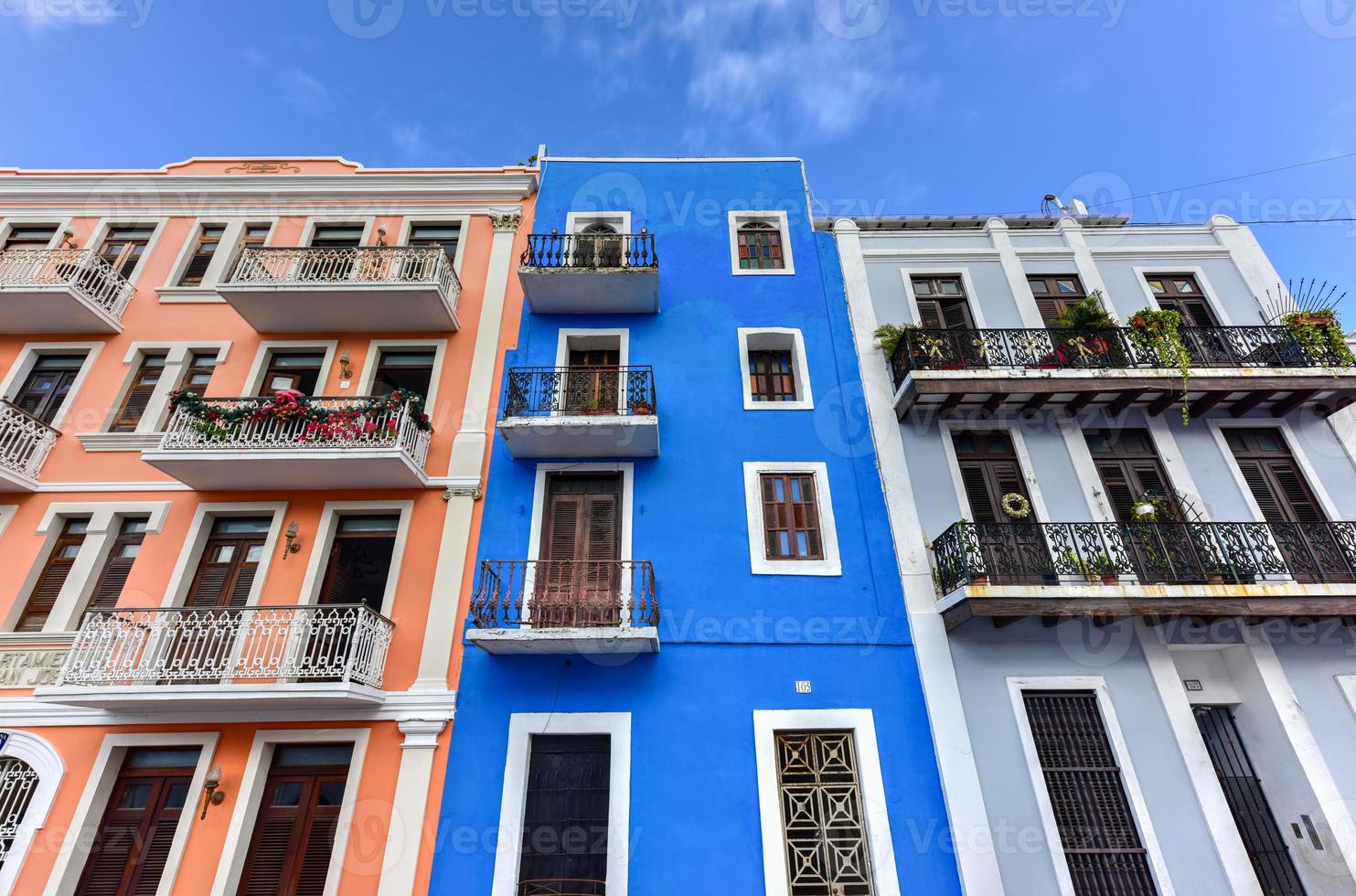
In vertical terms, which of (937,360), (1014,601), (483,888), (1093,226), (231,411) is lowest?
(483,888)

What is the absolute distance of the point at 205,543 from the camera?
10.2 meters

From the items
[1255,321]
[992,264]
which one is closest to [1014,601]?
[992,264]

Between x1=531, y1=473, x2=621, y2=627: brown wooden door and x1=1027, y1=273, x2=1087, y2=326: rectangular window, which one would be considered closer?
x1=531, y1=473, x2=621, y2=627: brown wooden door

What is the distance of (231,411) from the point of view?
10.0m

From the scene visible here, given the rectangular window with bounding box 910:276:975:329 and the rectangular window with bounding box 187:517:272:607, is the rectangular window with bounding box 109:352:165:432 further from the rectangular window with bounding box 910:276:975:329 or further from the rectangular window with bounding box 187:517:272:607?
the rectangular window with bounding box 910:276:975:329

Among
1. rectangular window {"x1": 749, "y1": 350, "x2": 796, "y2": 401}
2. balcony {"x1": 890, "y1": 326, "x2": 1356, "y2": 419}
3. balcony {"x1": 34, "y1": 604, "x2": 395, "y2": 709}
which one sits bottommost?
balcony {"x1": 34, "y1": 604, "x2": 395, "y2": 709}

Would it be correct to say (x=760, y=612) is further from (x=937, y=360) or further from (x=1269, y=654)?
(x=1269, y=654)

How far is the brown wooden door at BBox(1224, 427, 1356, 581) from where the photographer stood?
924 cm

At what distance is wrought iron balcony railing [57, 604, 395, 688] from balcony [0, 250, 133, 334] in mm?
6445

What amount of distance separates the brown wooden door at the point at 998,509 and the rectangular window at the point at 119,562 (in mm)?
13827

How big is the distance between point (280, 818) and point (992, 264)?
52.1ft

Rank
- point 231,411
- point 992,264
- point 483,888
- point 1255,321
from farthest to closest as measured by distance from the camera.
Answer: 1. point 992,264
2. point 1255,321
3. point 231,411
4. point 483,888

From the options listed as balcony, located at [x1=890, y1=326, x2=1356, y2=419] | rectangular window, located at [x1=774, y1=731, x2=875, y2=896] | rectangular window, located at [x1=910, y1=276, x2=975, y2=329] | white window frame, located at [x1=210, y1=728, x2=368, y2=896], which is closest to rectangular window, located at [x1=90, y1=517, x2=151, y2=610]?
white window frame, located at [x1=210, y1=728, x2=368, y2=896]

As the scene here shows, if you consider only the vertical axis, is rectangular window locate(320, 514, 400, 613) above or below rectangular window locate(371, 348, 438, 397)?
below
